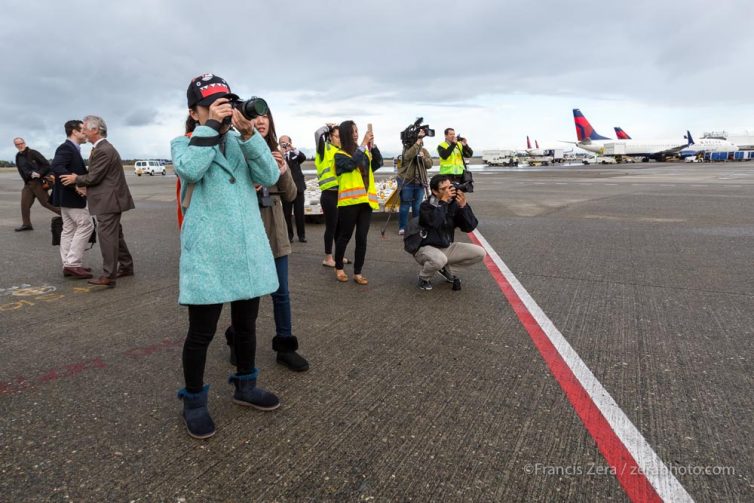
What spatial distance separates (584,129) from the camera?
79125mm

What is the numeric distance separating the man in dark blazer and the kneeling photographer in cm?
462

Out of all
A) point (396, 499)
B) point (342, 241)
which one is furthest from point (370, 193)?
point (396, 499)

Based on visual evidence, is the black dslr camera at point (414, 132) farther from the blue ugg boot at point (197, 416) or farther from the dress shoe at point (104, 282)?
the blue ugg boot at point (197, 416)

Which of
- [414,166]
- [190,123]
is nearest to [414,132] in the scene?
[414,166]

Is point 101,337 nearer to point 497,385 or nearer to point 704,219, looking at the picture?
point 497,385

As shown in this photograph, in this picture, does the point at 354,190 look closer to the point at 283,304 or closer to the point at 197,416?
the point at 283,304

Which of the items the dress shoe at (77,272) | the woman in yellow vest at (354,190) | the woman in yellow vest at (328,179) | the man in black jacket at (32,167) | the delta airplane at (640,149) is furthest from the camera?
the delta airplane at (640,149)

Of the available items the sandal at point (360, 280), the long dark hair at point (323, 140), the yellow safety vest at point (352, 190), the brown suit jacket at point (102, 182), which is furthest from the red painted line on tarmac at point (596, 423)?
the brown suit jacket at point (102, 182)

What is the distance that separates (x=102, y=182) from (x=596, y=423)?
5.49 metres

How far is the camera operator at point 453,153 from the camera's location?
28.6 feet

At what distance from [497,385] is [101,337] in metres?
3.14

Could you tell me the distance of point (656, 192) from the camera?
16.3 metres

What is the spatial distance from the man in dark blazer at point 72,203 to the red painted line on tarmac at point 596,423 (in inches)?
206

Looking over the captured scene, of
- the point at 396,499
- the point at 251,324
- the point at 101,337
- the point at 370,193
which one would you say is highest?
the point at 370,193
